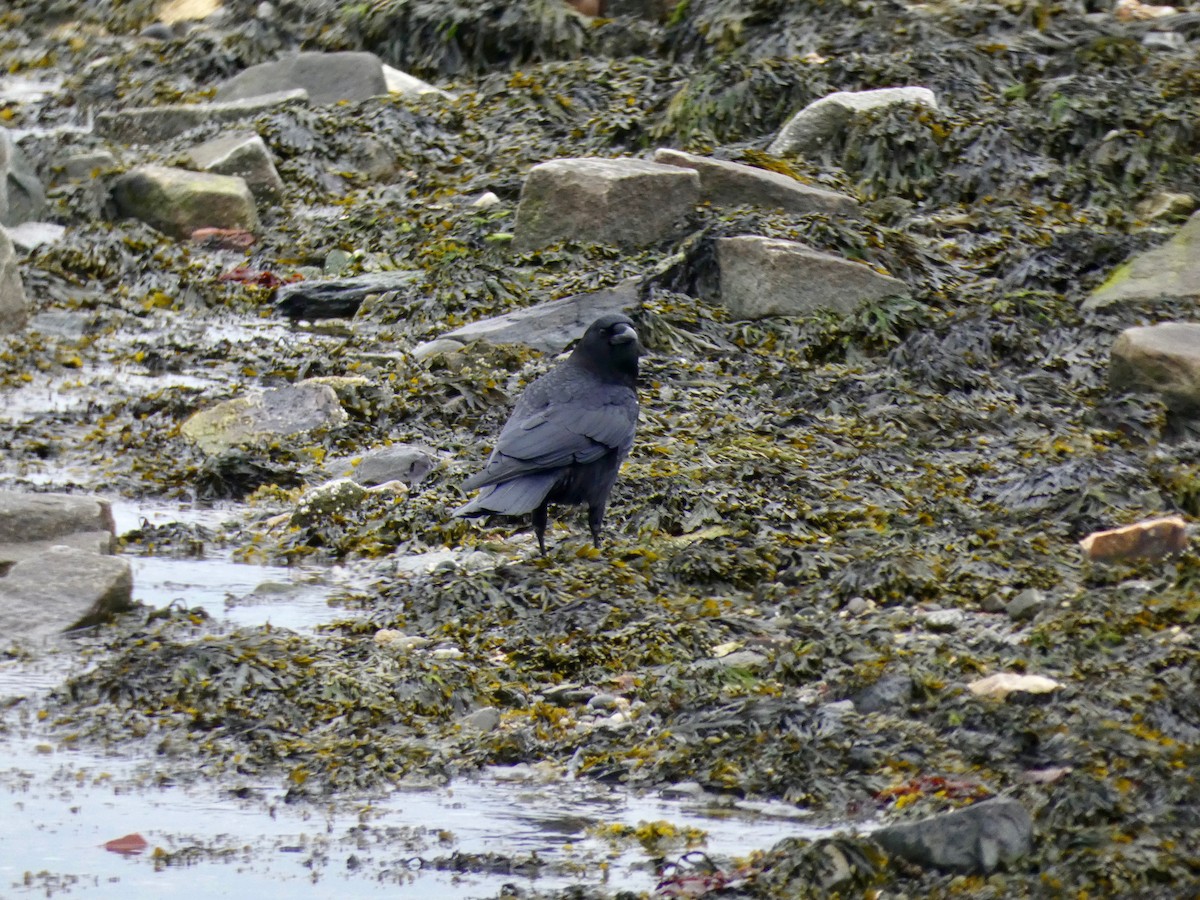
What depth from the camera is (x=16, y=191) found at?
1187 centimetres

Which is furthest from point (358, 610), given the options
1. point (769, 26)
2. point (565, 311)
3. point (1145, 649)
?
point (769, 26)

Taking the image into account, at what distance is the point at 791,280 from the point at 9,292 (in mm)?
4143

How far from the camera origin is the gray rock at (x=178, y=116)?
535 inches

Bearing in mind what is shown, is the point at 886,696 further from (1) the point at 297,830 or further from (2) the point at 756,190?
(2) the point at 756,190

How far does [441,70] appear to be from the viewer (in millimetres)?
14531

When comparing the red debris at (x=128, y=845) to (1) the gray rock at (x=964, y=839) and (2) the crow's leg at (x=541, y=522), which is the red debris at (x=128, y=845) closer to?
(1) the gray rock at (x=964, y=839)

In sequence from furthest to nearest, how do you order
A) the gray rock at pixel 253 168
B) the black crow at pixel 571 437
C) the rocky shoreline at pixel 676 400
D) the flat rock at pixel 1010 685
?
the gray rock at pixel 253 168 < the black crow at pixel 571 437 < the flat rock at pixel 1010 685 < the rocky shoreline at pixel 676 400

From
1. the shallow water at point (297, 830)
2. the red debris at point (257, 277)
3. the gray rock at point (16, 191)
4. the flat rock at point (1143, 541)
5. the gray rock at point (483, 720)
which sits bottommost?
the red debris at point (257, 277)

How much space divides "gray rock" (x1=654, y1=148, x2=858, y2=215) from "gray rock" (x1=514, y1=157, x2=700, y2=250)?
0.11 m

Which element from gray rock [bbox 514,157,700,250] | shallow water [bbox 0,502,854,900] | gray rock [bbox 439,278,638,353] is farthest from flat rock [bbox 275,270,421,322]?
shallow water [bbox 0,502,854,900]

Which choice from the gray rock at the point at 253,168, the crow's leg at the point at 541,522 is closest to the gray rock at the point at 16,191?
the gray rock at the point at 253,168

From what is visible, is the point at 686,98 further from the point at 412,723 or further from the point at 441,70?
the point at 412,723

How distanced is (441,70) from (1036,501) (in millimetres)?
8573

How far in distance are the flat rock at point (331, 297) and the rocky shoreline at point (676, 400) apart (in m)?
0.03
